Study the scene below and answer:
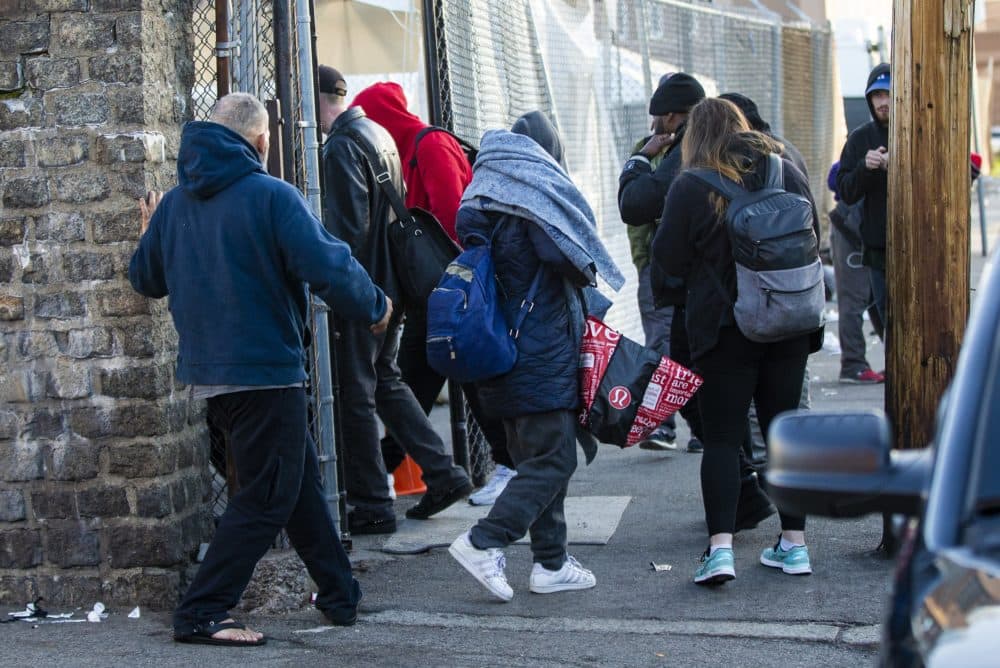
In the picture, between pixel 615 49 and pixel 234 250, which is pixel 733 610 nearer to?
pixel 234 250

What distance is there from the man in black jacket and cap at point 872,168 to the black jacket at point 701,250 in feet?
9.51

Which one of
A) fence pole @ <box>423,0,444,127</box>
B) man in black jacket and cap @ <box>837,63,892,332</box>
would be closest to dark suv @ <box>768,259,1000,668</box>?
fence pole @ <box>423,0,444,127</box>

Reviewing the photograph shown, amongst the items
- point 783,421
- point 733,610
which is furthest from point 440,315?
point 783,421

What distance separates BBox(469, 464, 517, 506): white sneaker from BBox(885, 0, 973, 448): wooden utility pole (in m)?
2.22

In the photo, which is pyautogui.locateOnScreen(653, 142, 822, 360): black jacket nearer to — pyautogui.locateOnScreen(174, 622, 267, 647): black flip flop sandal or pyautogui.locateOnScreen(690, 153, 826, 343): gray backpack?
pyautogui.locateOnScreen(690, 153, 826, 343): gray backpack

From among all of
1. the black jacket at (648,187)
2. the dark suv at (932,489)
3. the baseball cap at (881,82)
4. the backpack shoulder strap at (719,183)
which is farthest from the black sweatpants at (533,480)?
the baseball cap at (881,82)

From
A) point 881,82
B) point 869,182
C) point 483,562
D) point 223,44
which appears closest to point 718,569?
point 483,562

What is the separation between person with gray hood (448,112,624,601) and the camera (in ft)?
17.4

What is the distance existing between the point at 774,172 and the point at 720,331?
2.04ft

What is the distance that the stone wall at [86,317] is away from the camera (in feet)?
17.6

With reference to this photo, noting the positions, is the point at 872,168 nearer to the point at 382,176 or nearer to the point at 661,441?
the point at 661,441

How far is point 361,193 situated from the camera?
21.6 ft

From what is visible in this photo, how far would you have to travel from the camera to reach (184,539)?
5605mm

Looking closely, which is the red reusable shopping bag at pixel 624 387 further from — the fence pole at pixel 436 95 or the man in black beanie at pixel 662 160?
the fence pole at pixel 436 95
